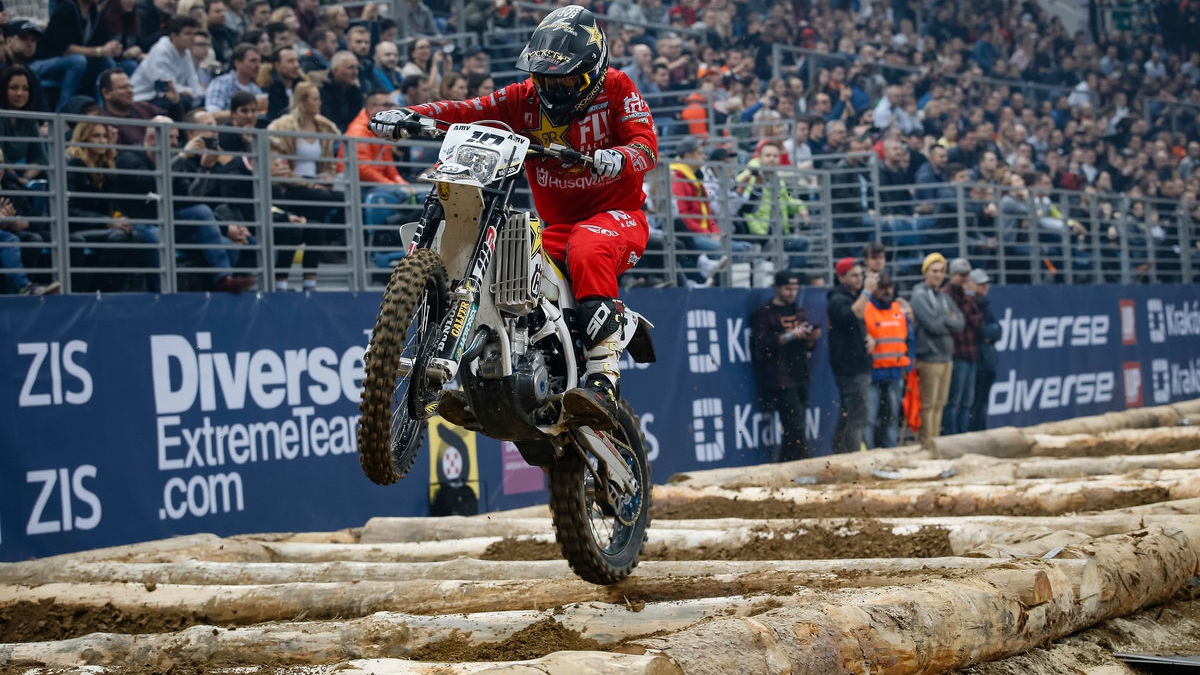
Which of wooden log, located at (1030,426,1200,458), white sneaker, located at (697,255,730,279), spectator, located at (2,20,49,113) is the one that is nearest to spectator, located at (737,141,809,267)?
white sneaker, located at (697,255,730,279)

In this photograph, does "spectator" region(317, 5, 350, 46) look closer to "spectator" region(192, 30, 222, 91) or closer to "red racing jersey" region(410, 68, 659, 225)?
"spectator" region(192, 30, 222, 91)

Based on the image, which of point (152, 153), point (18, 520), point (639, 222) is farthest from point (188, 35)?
point (639, 222)

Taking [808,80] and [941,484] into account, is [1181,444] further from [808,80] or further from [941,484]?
[808,80]

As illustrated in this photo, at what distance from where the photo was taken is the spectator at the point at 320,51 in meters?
12.8

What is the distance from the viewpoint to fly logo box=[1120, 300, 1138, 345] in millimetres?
20234

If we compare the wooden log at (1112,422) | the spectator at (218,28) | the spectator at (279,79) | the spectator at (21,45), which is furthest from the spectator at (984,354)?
the spectator at (21,45)

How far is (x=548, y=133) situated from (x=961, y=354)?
10666 mm

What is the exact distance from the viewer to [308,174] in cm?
1116

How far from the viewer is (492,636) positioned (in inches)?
214

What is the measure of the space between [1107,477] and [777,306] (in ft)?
16.4

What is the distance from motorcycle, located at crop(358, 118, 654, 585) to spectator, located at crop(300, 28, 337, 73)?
268 inches

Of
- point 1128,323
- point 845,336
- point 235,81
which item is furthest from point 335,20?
point 1128,323

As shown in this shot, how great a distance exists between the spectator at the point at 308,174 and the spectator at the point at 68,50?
5.01 feet

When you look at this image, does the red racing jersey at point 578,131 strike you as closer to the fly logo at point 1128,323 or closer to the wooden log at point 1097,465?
the wooden log at point 1097,465
